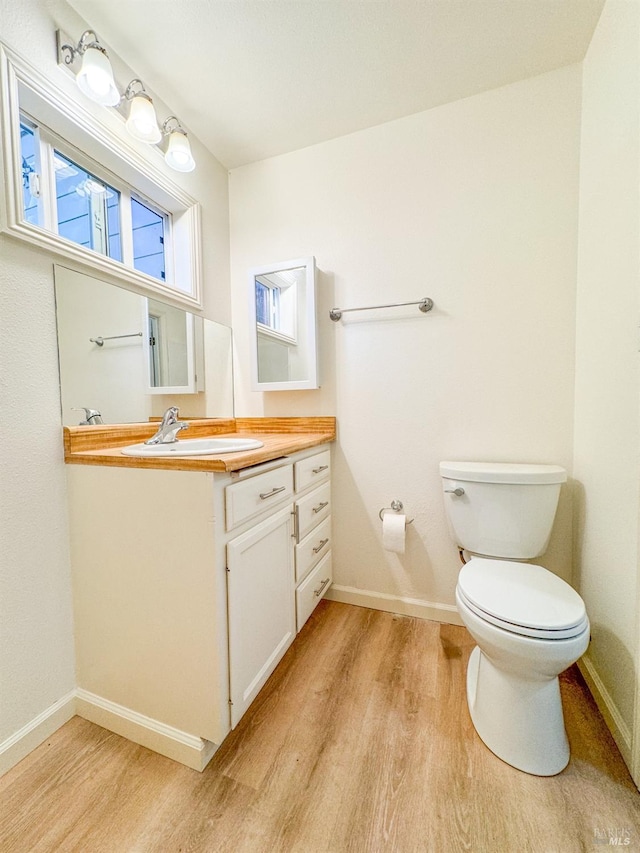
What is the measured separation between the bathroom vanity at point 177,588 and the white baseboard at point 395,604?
0.59 metres

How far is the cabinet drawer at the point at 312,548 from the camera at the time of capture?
134 cm

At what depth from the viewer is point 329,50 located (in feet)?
4.12

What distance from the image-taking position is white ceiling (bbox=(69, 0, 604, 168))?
1.13 m

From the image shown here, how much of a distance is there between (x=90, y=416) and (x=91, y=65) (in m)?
1.10

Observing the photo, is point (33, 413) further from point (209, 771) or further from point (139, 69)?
point (139, 69)

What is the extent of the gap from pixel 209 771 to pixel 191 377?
4.71 feet


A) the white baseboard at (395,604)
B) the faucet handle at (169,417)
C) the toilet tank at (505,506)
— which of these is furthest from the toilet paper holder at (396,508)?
the faucet handle at (169,417)

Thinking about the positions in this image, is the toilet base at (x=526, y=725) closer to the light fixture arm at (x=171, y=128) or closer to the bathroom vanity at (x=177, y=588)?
the bathroom vanity at (x=177, y=588)

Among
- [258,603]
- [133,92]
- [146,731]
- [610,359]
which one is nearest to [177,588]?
[258,603]

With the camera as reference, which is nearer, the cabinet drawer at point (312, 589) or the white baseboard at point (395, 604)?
the cabinet drawer at point (312, 589)

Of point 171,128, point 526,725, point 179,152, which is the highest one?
point 171,128

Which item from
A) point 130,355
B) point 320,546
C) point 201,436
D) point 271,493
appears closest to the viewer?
point 271,493

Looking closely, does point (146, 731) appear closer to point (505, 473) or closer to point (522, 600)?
point (522, 600)

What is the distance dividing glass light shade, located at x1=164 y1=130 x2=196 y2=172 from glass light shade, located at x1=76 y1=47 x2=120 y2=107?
270 millimetres
